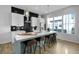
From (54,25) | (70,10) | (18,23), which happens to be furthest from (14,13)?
(70,10)

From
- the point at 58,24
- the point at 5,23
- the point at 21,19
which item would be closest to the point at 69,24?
the point at 58,24

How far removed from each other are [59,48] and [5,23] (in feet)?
8.36

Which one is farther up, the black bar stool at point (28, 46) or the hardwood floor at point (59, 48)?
the black bar stool at point (28, 46)

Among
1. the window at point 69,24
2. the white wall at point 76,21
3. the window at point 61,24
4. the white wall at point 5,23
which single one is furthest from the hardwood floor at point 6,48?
the window at point 69,24

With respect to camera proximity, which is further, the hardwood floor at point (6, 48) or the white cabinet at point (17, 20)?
the white cabinet at point (17, 20)

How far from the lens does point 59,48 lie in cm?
403

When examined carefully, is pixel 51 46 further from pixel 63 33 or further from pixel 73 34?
pixel 73 34

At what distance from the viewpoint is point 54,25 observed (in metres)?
3.64

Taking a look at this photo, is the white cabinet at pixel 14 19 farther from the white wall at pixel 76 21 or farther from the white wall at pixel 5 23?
the white wall at pixel 76 21

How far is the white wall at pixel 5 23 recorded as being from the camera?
336 centimetres

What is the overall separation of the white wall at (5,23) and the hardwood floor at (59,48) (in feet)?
0.80

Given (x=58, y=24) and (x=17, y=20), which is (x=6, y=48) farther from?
(x=58, y=24)

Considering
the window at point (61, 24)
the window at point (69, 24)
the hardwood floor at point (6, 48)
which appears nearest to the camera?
the hardwood floor at point (6, 48)

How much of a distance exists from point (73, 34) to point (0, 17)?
11.5 feet
